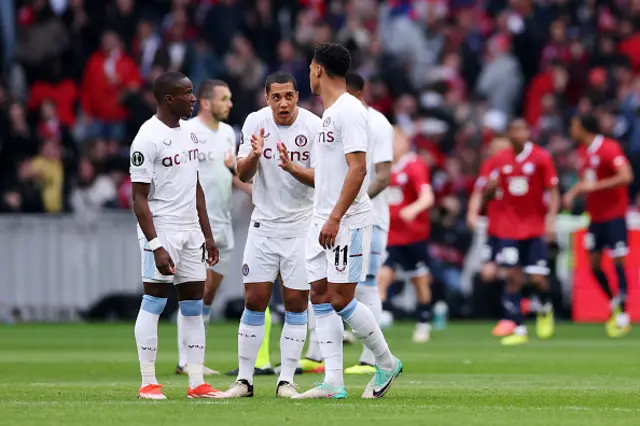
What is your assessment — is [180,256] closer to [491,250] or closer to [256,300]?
[256,300]

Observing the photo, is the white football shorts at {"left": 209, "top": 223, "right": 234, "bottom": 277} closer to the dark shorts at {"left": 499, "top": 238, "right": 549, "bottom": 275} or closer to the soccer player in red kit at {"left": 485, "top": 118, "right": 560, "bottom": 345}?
the soccer player in red kit at {"left": 485, "top": 118, "right": 560, "bottom": 345}

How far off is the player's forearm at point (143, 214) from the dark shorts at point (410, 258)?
873cm

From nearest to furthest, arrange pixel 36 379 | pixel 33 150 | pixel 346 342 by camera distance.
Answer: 1. pixel 36 379
2. pixel 346 342
3. pixel 33 150

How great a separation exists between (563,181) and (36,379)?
44.1 feet

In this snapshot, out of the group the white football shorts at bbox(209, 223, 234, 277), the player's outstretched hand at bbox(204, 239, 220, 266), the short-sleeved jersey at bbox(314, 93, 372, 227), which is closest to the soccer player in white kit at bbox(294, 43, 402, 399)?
the short-sleeved jersey at bbox(314, 93, 372, 227)

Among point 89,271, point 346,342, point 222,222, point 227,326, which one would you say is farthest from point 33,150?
point 222,222

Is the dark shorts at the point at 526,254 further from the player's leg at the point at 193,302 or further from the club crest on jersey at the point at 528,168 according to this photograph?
the player's leg at the point at 193,302

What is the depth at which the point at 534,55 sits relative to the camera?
28.0m

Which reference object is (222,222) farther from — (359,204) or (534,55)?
(534,55)

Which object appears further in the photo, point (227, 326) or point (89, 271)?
point (89, 271)

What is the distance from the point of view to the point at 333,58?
10672 mm


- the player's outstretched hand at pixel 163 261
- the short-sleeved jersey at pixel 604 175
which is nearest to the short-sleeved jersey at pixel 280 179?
the player's outstretched hand at pixel 163 261

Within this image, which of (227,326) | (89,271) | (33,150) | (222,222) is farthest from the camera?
(33,150)

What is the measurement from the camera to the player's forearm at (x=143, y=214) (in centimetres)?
1070
